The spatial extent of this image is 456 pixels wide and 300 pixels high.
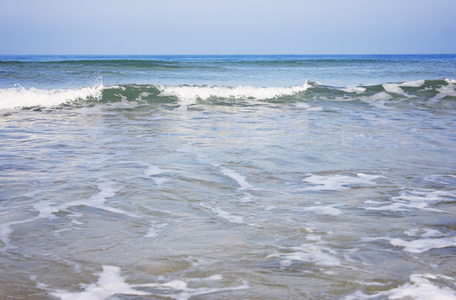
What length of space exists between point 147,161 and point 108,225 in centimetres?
187

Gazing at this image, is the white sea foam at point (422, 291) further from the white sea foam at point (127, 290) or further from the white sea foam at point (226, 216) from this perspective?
the white sea foam at point (226, 216)

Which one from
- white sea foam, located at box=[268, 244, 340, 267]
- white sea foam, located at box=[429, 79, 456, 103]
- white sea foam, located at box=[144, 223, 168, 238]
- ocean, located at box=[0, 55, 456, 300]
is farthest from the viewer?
white sea foam, located at box=[429, 79, 456, 103]

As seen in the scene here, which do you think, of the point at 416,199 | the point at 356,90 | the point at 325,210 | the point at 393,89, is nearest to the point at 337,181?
the point at 416,199

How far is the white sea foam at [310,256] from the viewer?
2254 mm

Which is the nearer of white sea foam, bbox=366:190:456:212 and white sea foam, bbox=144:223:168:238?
white sea foam, bbox=144:223:168:238

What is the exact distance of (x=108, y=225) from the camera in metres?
2.80

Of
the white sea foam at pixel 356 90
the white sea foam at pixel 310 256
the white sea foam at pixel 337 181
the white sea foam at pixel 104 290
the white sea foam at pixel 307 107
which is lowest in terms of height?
the white sea foam at pixel 104 290

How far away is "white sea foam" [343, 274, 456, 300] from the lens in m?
1.90

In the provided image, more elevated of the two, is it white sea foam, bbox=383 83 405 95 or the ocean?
white sea foam, bbox=383 83 405 95

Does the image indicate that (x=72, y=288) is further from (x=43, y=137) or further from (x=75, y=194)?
(x=43, y=137)

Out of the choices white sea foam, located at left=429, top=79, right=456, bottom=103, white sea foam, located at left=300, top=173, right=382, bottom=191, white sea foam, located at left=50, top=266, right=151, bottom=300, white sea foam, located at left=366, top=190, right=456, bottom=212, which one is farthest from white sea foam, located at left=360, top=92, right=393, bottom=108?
white sea foam, located at left=50, top=266, right=151, bottom=300

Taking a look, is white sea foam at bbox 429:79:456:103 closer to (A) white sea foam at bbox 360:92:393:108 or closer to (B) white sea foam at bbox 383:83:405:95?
(B) white sea foam at bbox 383:83:405:95

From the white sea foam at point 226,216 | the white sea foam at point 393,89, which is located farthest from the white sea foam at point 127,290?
the white sea foam at point 393,89

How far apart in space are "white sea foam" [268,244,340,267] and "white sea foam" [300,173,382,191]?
1267mm
